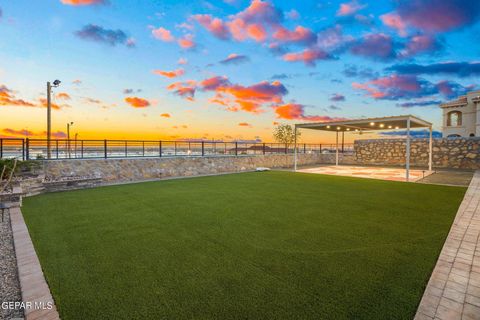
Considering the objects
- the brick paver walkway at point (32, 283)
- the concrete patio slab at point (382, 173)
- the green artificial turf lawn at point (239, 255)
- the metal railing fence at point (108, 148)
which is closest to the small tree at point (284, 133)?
the metal railing fence at point (108, 148)

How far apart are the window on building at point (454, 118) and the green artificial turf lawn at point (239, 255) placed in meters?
36.0

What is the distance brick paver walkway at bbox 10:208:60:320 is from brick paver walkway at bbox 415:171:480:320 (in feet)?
11.3

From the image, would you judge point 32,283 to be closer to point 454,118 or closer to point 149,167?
point 149,167

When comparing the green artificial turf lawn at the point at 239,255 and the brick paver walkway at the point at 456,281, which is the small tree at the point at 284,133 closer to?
the green artificial turf lawn at the point at 239,255

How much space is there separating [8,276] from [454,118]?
4532 cm

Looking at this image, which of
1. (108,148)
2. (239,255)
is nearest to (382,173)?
(239,255)

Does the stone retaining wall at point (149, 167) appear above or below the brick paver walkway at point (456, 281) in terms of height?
above

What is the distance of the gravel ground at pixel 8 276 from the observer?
2322 mm

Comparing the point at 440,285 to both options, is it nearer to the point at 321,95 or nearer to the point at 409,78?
the point at 321,95

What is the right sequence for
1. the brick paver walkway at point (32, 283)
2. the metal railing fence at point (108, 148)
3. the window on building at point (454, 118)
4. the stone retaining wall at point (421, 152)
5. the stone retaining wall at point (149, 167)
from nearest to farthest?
1. the brick paver walkway at point (32, 283)
2. the stone retaining wall at point (149, 167)
3. the metal railing fence at point (108, 148)
4. the stone retaining wall at point (421, 152)
5. the window on building at point (454, 118)

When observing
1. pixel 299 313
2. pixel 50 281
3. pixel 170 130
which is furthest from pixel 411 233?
pixel 170 130

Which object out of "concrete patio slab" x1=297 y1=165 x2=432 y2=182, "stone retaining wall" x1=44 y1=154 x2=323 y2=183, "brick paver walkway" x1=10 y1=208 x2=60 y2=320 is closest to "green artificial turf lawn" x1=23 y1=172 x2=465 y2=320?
"brick paver walkway" x1=10 y1=208 x2=60 y2=320

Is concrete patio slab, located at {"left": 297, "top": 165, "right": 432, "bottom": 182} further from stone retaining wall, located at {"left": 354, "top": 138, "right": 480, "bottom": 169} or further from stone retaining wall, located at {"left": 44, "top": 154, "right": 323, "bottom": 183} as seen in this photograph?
stone retaining wall, located at {"left": 44, "top": 154, "right": 323, "bottom": 183}

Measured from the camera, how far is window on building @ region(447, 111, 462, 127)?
3303 cm
